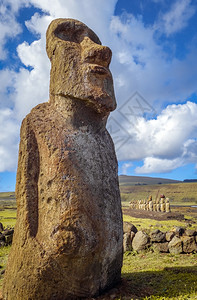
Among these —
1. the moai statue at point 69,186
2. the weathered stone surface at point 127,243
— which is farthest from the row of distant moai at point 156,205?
the moai statue at point 69,186

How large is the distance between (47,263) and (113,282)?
1.42m

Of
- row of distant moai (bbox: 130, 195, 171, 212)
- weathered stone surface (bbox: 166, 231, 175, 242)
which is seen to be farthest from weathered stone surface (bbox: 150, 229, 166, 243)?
row of distant moai (bbox: 130, 195, 171, 212)

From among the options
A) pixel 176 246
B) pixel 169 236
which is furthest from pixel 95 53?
pixel 169 236

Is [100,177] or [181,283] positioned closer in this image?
[100,177]

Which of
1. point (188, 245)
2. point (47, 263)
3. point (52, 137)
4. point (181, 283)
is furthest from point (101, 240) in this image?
point (188, 245)

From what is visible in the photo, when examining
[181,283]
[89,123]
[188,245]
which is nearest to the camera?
[89,123]

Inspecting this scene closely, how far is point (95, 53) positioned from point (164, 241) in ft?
23.5

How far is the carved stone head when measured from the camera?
4.84 m

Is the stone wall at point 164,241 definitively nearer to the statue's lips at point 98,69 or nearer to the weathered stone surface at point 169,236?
the weathered stone surface at point 169,236

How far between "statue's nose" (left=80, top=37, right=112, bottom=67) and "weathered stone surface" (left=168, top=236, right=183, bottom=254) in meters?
6.31

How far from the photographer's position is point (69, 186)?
4.25 meters

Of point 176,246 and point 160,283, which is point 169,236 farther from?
point 160,283

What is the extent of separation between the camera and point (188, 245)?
8.66m

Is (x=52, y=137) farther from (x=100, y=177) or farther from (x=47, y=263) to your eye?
(x=47, y=263)
